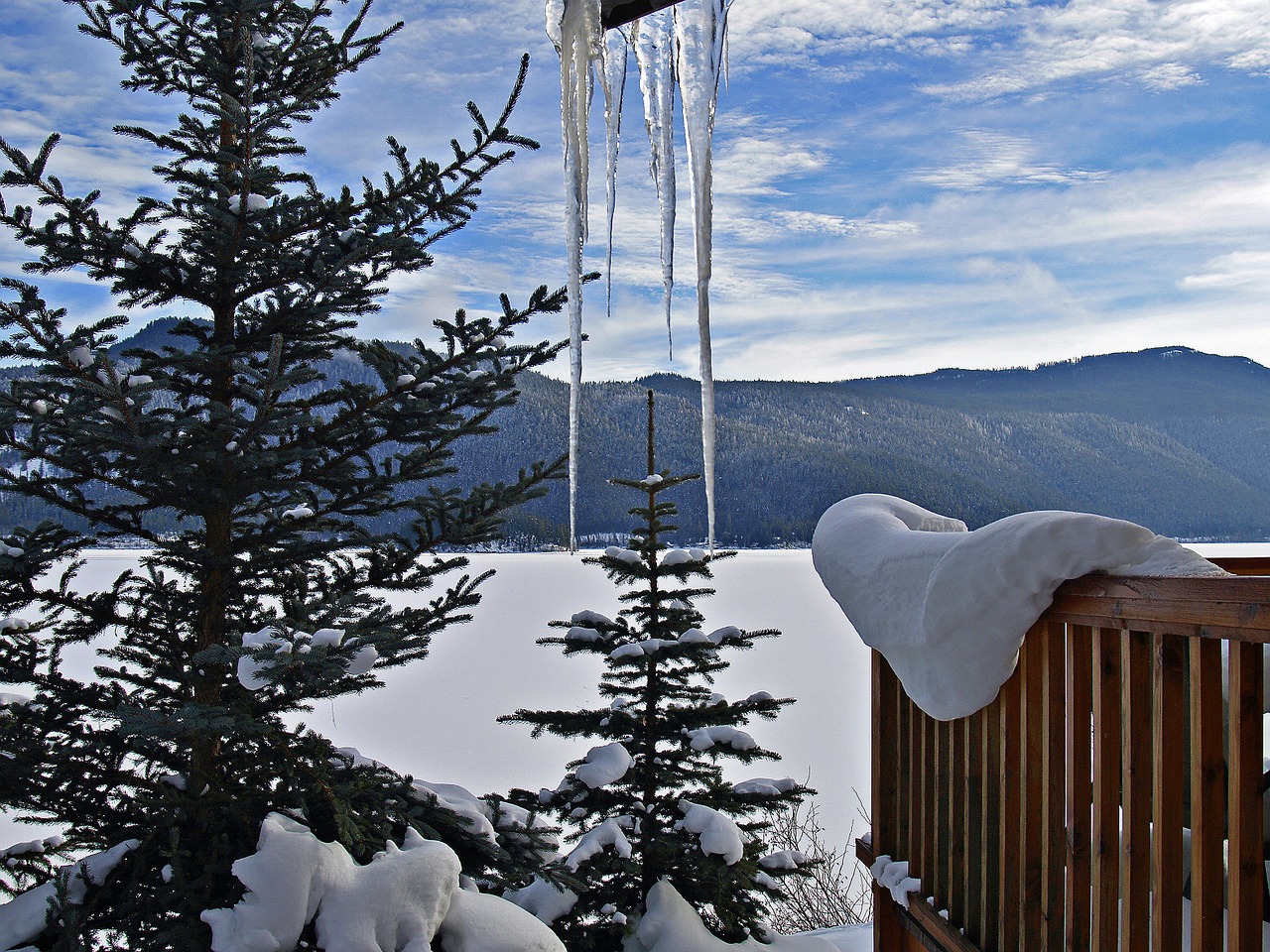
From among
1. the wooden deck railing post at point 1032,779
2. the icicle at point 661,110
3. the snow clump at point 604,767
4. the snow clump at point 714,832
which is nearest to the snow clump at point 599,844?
the snow clump at point 604,767

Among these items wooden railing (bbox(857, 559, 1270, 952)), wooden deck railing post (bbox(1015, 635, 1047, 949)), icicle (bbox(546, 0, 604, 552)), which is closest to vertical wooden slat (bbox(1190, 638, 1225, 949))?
wooden railing (bbox(857, 559, 1270, 952))

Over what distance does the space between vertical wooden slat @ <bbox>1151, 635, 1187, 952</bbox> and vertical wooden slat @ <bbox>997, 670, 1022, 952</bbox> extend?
1.47 ft

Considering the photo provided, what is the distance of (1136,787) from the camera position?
5.30 feet

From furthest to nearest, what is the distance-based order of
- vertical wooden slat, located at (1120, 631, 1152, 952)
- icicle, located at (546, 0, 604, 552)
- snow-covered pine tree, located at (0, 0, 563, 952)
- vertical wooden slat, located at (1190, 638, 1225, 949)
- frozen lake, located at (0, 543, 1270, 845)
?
1. frozen lake, located at (0, 543, 1270, 845)
2. snow-covered pine tree, located at (0, 0, 563, 952)
3. icicle, located at (546, 0, 604, 552)
4. vertical wooden slat, located at (1120, 631, 1152, 952)
5. vertical wooden slat, located at (1190, 638, 1225, 949)

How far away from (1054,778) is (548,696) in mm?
20335

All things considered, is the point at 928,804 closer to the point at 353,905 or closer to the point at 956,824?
the point at 956,824

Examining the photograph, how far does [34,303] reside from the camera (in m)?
2.57

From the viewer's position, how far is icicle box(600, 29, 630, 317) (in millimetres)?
2559

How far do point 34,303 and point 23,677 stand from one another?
1.19 meters

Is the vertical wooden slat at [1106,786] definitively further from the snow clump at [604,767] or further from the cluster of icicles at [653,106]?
the snow clump at [604,767]

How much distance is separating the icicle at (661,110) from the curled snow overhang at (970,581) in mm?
973

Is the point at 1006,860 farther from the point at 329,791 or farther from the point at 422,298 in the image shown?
the point at 422,298

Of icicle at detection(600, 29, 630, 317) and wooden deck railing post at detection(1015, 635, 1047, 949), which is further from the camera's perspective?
icicle at detection(600, 29, 630, 317)

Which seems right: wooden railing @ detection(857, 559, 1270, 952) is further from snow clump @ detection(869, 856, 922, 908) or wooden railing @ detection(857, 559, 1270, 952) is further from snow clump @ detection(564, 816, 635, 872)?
snow clump @ detection(564, 816, 635, 872)
